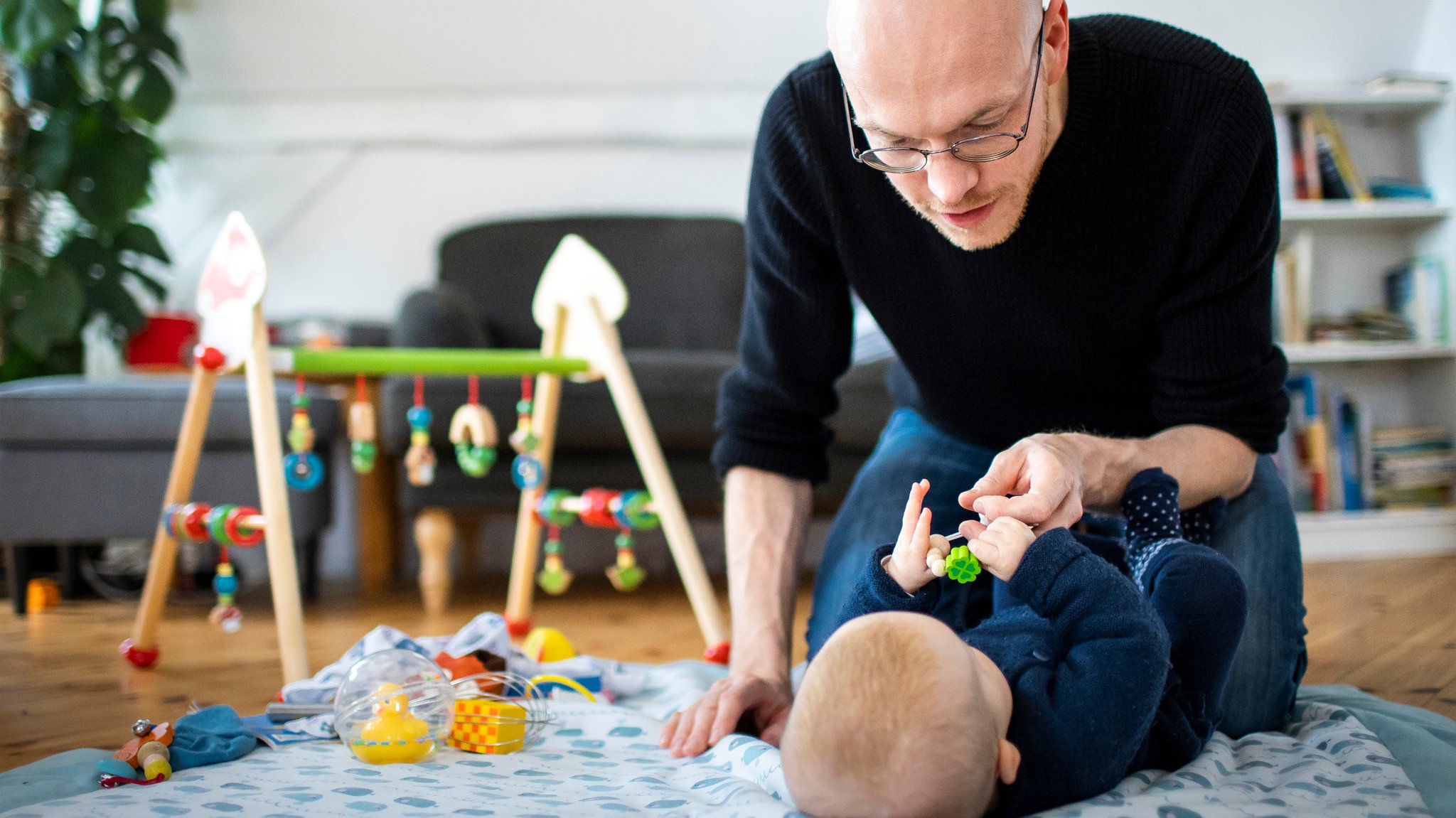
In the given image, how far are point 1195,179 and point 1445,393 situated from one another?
2.54 metres

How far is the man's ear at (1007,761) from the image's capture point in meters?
0.82

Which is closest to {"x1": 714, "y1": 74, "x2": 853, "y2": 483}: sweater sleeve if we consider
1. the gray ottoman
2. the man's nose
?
the man's nose

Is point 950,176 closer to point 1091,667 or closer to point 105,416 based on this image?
point 1091,667

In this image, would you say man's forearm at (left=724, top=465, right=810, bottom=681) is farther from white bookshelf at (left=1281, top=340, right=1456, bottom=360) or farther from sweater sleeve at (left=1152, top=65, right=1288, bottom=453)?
white bookshelf at (left=1281, top=340, right=1456, bottom=360)

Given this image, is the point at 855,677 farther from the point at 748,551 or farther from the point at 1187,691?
the point at 748,551

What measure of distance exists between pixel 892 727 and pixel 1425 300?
3003 millimetres

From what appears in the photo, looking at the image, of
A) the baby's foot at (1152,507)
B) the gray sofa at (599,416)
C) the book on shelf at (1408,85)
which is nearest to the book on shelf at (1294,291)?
the book on shelf at (1408,85)

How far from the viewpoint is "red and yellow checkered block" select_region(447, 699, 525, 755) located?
1.14 metres

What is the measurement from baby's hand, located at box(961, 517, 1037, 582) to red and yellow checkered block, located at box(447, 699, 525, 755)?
539mm

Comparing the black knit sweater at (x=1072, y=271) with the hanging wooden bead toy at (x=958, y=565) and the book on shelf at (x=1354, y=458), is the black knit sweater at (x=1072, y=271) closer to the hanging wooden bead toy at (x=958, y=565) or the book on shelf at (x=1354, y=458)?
the hanging wooden bead toy at (x=958, y=565)

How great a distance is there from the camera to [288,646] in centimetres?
156

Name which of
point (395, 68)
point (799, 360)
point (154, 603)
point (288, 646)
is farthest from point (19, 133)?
point (799, 360)

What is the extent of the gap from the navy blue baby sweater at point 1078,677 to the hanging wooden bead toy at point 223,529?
3.92ft

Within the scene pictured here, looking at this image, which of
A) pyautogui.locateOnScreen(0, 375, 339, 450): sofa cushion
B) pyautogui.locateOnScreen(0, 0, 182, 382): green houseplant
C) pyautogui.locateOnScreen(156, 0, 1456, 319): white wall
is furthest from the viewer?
pyautogui.locateOnScreen(156, 0, 1456, 319): white wall
